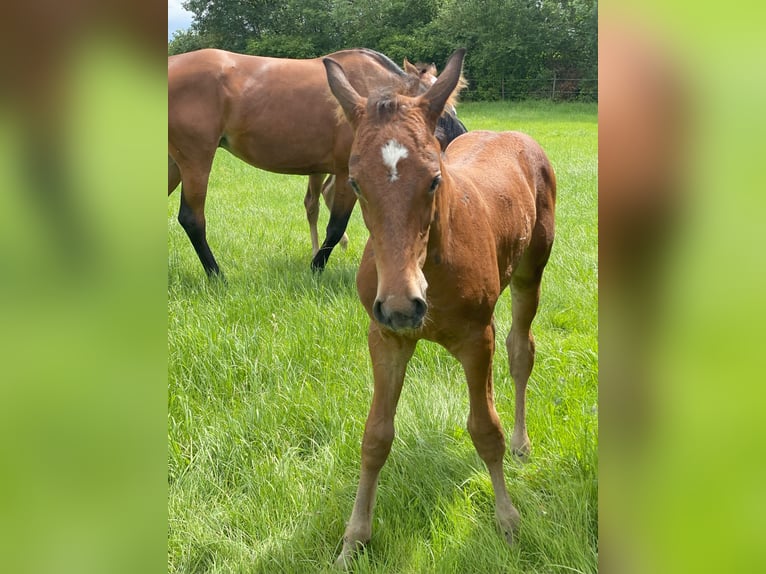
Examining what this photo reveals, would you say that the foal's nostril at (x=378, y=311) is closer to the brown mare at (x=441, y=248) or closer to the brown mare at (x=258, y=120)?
the brown mare at (x=441, y=248)

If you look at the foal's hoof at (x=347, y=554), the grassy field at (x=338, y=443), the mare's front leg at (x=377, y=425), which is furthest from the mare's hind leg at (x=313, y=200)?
the foal's hoof at (x=347, y=554)

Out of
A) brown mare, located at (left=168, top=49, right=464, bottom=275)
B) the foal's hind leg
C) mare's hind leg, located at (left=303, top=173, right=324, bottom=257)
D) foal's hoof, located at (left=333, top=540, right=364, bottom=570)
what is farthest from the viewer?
mare's hind leg, located at (left=303, top=173, right=324, bottom=257)

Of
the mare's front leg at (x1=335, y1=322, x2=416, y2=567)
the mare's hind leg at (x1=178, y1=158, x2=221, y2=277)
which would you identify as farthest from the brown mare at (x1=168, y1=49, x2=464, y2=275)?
the mare's front leg at (x1=335, y1=322, x2=416, y2=567)

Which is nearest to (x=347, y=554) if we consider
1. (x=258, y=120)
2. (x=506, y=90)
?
(x=258, y=120)

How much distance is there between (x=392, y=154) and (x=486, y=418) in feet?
3.76

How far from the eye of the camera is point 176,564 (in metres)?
2.21

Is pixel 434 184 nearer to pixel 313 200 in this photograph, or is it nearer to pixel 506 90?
pixel 313 200

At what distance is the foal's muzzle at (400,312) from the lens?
1.71 m

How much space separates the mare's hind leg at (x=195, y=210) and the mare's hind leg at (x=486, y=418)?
3677 millimetres

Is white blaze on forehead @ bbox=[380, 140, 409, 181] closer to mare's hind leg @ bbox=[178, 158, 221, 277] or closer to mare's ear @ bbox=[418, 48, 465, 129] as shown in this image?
mare's ear @ bbox=[418, 48, 465, 129]

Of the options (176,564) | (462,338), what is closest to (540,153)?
(462,338)
